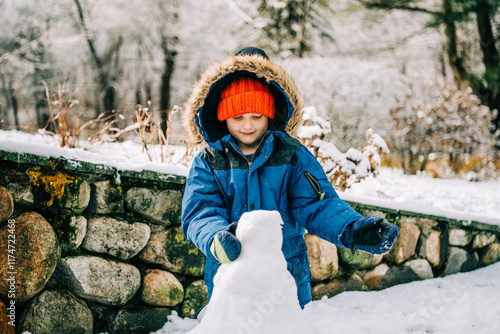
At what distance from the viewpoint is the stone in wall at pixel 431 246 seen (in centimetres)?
309

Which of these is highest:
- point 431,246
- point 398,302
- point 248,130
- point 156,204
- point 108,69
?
point 108,69

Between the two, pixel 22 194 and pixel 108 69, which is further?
pixel 108 69

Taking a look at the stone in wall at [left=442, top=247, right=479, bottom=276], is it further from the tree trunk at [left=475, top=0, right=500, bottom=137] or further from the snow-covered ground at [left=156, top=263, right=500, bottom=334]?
the tree trunk at [left=475, top=0, right=500, bottom=137]

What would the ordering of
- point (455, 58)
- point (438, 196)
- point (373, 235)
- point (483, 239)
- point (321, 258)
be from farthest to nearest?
point (455, 58) < point (438, 196) < point (483, 239) < point (321, 258) < point (373, 235)

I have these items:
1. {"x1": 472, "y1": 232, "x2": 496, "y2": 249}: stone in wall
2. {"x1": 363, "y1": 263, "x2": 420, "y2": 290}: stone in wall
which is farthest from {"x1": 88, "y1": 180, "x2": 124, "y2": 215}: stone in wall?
{"x1": 472, "y1": 232, "x2": 496, "y2": 249}: stone in wall

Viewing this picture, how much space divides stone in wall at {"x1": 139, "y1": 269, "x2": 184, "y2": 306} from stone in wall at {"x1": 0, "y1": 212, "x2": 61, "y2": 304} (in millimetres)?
504

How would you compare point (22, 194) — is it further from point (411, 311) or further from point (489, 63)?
point (489, 63)

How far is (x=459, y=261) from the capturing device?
3.29m

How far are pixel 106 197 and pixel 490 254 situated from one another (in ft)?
11.4

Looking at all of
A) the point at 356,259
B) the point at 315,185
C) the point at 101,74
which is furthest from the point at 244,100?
the point at 101,74

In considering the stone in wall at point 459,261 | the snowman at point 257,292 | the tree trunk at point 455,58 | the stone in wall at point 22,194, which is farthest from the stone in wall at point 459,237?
the tree trunk at point 455,58

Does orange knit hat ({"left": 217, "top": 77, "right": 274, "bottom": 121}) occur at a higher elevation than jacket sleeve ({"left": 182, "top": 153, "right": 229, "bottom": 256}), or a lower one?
higher

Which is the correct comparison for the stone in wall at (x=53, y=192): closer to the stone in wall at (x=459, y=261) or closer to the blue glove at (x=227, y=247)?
the blue glove at (x=227, y=247)

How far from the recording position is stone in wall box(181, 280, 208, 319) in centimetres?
221
